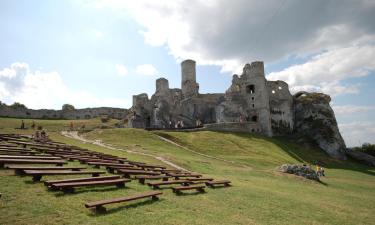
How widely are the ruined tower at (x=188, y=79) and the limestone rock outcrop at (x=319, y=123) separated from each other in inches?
1260

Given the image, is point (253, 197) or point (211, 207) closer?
point (211, 207)

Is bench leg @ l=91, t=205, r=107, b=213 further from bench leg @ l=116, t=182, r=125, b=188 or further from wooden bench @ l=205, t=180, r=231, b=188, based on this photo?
wooden bench @ l=205, t=180, r=231, b=188

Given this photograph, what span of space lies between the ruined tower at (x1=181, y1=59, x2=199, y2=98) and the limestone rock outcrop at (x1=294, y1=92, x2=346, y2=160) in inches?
1260

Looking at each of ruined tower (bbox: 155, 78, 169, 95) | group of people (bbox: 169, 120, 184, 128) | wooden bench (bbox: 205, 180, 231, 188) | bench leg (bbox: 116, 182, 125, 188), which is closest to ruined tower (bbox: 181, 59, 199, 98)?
ruined tower (bbox: 155, 78, 169, 95)

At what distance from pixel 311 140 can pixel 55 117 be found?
7174 cm

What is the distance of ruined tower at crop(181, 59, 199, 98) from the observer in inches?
3647

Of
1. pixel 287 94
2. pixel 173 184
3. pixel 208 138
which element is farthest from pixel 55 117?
pixel 173 184

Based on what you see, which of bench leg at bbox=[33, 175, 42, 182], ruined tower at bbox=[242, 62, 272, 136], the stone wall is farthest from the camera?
ruined tower at bbox=[242, 62, 272, 136]

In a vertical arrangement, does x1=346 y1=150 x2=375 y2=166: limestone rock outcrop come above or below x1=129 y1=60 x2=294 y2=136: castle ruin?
below

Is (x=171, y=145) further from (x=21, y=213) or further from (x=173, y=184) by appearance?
(x=21, y=213)

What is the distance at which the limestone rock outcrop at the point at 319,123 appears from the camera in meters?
78.8

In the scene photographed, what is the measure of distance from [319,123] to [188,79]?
131 feet

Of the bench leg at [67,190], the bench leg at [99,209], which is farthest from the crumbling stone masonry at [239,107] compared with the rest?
the bench leg at [99,209]

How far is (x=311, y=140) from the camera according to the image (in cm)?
8144
